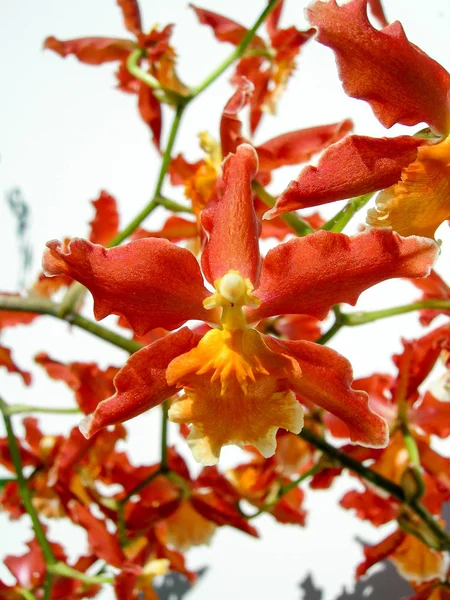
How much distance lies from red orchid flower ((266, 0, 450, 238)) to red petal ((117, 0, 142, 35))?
655 mm

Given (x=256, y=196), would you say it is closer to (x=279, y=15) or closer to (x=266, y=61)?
(x=266, y=61)

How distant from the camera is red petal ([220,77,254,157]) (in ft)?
1.99

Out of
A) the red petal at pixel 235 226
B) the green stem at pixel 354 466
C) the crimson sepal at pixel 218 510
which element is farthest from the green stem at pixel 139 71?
the crimson sepal at pixel 218 510

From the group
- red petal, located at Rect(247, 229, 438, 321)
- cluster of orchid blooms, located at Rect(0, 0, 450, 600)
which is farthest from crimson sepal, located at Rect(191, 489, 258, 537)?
red petal, located at Rect(247, 229, 438, 321)

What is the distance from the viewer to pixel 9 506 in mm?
1049

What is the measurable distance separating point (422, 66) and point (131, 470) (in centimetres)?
74

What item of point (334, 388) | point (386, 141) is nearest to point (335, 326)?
point (334, 388)

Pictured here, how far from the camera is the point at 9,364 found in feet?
3.67

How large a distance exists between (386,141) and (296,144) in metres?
0.31

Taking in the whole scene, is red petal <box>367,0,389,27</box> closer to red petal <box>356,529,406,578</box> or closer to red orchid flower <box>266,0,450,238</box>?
red orchid flower <box>266,0,450,238</box>

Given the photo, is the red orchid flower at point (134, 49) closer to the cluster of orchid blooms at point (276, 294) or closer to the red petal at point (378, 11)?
the cluster of orchid blooms at point (276, 294)

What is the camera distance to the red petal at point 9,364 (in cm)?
110

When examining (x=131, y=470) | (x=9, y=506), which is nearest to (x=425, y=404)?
(x=131, y=470)

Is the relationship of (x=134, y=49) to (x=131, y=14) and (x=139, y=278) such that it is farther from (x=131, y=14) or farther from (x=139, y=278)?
(x=139, y=278)
